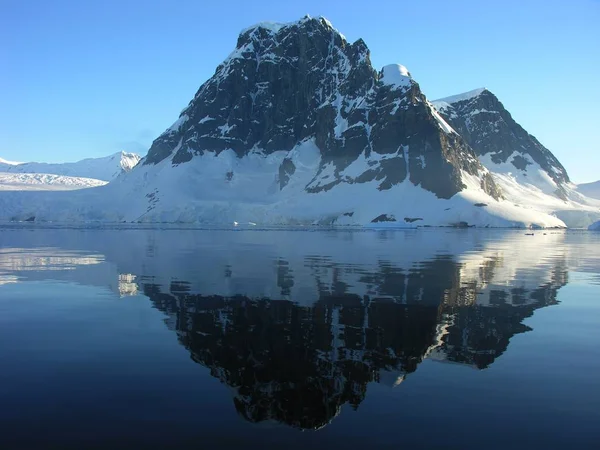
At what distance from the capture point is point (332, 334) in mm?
16531

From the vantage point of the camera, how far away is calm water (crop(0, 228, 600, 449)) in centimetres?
950

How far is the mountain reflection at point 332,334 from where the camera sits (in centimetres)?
1155

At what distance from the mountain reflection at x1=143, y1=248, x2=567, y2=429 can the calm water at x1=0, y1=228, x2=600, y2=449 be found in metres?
0.06

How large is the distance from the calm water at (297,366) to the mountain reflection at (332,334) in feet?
0.21

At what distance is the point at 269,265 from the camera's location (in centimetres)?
3725

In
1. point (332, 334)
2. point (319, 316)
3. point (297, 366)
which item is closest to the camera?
point (297, 366)

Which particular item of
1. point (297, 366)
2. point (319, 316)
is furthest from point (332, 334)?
point (297, 366)

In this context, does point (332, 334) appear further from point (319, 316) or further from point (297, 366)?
point (297, 366)

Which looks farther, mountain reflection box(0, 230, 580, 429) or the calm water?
mountain reflection box(0, 230, 580, 429)

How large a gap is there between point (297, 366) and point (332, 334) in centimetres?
358

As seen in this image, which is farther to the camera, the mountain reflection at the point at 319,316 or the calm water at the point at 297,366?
the mountain reflection at the point at 319,316

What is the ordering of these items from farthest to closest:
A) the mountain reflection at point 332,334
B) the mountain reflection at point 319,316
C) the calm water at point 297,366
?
1. the mountain reflection at point 319,316
2. the mountain reflection at point 332,334
3. the calm water at point 297,366

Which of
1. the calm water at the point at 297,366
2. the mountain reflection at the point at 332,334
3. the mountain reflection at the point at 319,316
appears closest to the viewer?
the calm water at the point at 297,366

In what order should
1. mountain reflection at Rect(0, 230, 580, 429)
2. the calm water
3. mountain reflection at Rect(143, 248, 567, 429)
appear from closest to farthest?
the calm water → mountain reflection at Rect(143, 248, 567, 429) → mountain reflection at Rect(0, 230, 580, 429)
